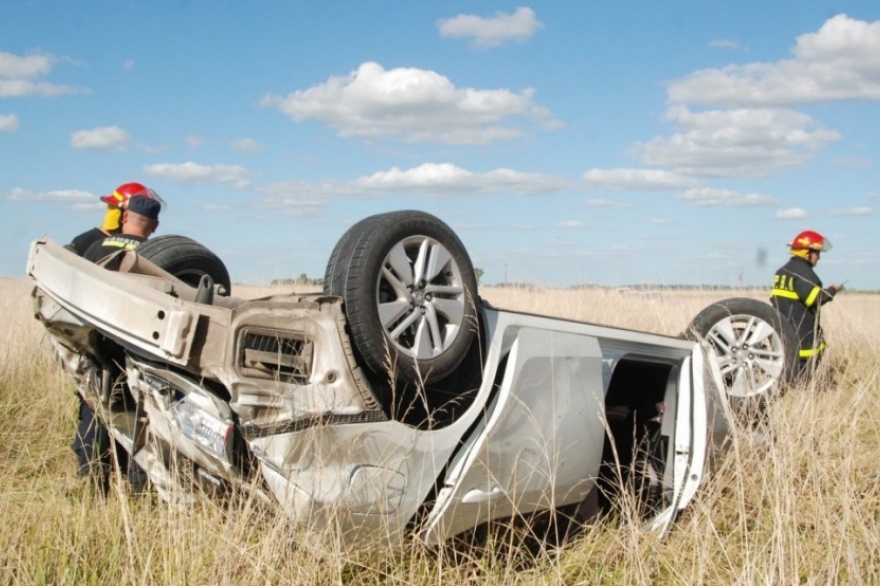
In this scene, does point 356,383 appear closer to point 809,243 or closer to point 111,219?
point 111,219

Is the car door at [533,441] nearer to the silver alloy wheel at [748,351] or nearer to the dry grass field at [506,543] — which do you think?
the dry grass field at [506,543]

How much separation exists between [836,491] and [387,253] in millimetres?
2276

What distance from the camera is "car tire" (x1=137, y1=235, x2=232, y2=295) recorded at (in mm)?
4617

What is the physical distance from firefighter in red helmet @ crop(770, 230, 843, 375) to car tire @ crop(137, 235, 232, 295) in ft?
21.1

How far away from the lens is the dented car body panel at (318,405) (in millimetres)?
3266

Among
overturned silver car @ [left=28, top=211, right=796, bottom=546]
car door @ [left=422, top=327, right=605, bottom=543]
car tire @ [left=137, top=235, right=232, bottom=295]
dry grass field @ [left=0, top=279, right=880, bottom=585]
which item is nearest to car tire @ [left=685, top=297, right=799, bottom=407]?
dry grass field @ [left=0, top=279, right=880, bottom=585]

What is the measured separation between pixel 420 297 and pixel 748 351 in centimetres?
585

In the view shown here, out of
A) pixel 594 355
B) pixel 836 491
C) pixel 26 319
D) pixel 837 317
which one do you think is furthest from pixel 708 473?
pixel 837 317

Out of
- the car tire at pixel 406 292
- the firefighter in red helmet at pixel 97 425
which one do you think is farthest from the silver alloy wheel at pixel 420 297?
the firefighter in red helmet at pixel 97 425

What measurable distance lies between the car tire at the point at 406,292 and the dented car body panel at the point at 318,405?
0.34ft

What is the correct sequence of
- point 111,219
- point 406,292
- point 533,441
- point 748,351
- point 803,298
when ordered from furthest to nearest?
point 803,298 → point 748,351 → point 111,219 → point 533,441 → point 406,292

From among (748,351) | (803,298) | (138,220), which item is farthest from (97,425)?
(803,298)

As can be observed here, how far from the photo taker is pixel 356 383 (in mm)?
3299

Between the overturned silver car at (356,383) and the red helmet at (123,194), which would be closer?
the overturned silver car at (356,383)
